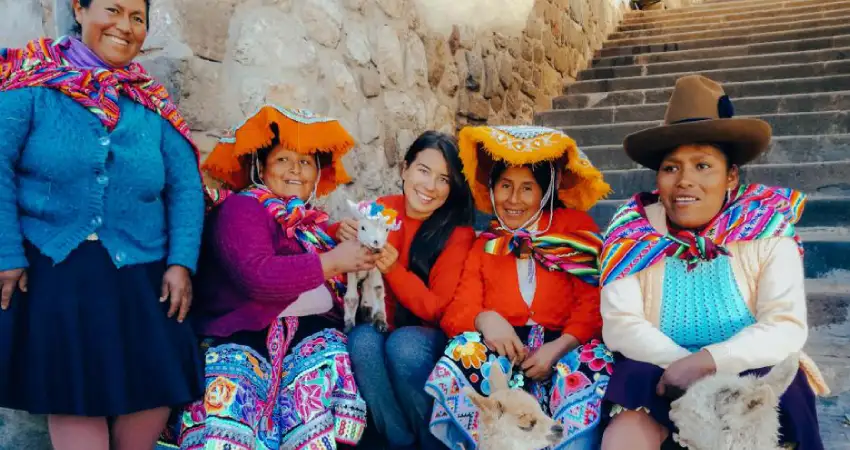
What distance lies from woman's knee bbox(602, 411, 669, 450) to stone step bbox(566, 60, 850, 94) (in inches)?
190

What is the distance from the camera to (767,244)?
2.15 m

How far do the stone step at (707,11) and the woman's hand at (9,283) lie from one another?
8.56 meters

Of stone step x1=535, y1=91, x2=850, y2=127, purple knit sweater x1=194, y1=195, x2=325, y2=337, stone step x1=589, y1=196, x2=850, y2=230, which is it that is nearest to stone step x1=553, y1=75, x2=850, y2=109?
stone step x1=535, y1=91, x2=850, y2=127

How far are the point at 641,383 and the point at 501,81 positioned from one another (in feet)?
12.2

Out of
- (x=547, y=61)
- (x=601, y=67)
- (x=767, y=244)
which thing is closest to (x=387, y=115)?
(x=767, y=244)

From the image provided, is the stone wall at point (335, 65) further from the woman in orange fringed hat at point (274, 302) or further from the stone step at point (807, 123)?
the stone step at point (807, 123)

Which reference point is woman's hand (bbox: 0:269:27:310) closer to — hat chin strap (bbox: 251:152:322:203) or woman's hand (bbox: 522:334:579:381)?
hat chin strap (bbox: 251:152:322:203)

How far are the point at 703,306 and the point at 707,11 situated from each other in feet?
26.3

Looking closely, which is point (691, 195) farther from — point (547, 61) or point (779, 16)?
point (779, 16)

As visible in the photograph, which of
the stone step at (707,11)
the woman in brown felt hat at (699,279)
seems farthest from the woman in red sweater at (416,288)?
the stone step at (707,11)

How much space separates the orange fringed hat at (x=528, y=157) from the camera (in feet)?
8.39

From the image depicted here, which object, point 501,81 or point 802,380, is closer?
point 802,380

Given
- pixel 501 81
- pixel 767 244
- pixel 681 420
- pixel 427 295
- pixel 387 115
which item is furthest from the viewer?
pixel 501 81

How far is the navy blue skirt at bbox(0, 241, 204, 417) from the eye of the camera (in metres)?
1.93
